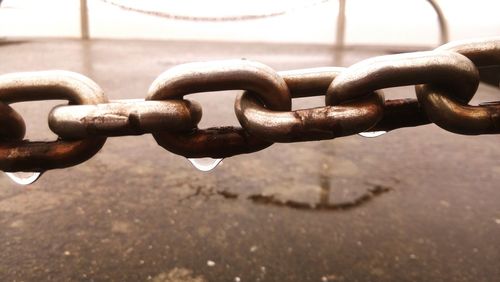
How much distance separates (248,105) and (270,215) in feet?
2.72

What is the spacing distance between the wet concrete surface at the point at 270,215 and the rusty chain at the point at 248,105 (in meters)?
0.56

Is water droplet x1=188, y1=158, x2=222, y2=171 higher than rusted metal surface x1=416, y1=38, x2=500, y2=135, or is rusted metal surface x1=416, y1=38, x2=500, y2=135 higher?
rusted metal surface x1=416, y1=38, x2=500, y2=135

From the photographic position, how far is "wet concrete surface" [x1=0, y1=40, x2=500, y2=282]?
3.83 ft

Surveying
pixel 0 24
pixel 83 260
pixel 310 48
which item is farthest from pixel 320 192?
pixel 0 24

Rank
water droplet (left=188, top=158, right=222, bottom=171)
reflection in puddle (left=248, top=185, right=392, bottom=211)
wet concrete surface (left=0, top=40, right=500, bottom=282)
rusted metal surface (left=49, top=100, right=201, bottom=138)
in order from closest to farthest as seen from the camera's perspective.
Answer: rusted metal surface (left=49, top=100, right=201, bottom=138) < water droplet (left=188, top=158, right=222, bottom=171) < wet concrete surface (left=0, top=40, right=500, bottom=282) < reflection in puddle (left=248, top=185, right=392, bottom=211)

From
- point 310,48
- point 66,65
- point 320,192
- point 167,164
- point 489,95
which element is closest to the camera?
point 320,192

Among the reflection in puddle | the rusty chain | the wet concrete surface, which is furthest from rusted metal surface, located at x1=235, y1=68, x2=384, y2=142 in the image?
the reflection in puddle

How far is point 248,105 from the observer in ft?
2.15

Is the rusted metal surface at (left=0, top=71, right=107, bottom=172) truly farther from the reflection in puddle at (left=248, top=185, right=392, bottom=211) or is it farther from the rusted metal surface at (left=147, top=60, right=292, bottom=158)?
the reflection in puddle at (left=248, top=185, right=392, bottom=211)

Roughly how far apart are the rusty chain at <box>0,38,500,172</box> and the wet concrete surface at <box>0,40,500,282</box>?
558 mm

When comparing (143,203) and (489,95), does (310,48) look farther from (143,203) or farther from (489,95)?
(143,203)

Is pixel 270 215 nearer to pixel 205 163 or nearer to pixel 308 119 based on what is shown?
pixel 205 163

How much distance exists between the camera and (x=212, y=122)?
2430 mm

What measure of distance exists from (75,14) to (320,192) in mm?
5090
